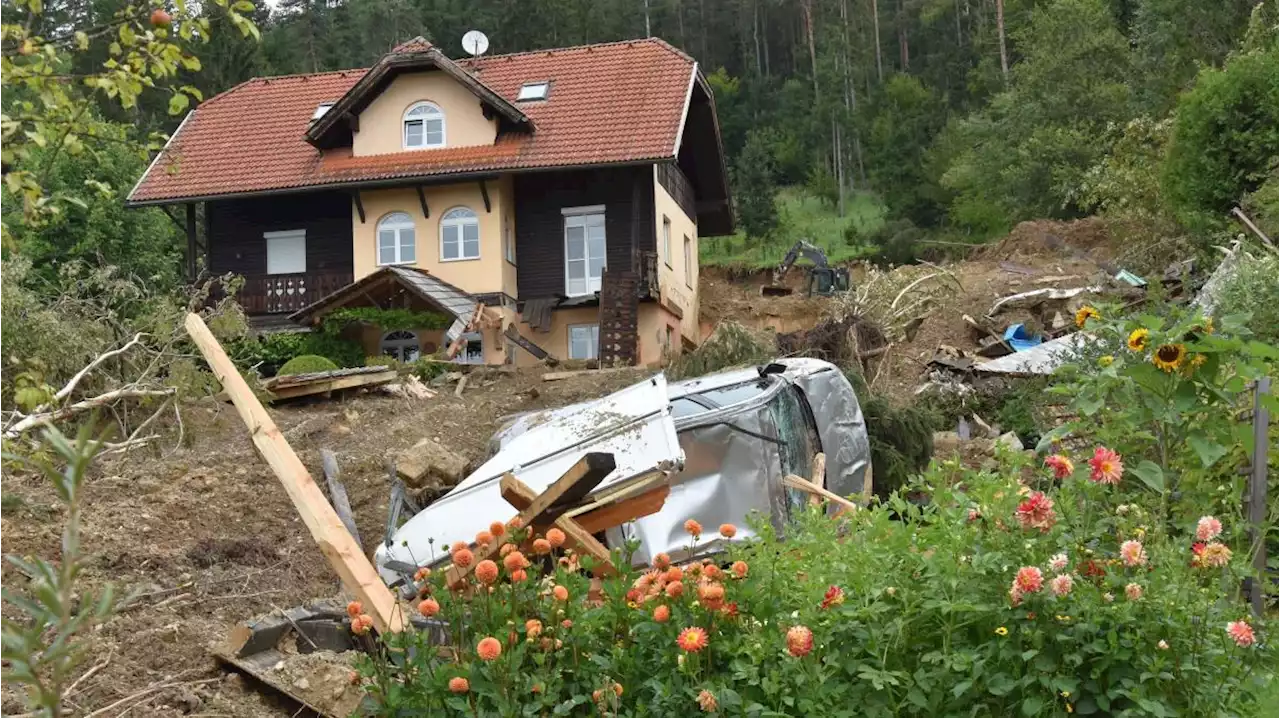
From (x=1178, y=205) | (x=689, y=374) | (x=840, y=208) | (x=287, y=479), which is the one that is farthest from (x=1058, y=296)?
(x=840, y=208)

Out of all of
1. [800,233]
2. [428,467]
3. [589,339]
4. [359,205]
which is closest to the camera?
[428,467]

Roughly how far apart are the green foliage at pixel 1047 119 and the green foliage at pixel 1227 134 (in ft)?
42.0

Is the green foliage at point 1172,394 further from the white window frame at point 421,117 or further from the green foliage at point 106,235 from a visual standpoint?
the green foliage at point 106,235

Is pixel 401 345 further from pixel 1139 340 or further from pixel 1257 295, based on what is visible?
pixel 1139 340

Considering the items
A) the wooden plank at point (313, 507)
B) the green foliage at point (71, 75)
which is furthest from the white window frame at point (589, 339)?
the green foliage at point (71, 75)

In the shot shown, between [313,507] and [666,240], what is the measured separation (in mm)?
20966

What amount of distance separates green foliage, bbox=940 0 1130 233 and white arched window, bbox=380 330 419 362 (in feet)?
60.2

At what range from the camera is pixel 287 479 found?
685 centimetres

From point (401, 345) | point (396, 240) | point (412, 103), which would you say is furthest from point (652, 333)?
point (412, 103)

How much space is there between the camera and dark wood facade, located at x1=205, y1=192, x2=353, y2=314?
89.4ft

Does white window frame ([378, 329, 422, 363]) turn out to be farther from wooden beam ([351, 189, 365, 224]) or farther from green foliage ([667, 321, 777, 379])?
green foliage ([667, 321, 777, 379])

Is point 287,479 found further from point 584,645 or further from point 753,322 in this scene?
point 753,322

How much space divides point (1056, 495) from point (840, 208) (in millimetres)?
49995

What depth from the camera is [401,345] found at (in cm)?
2514
